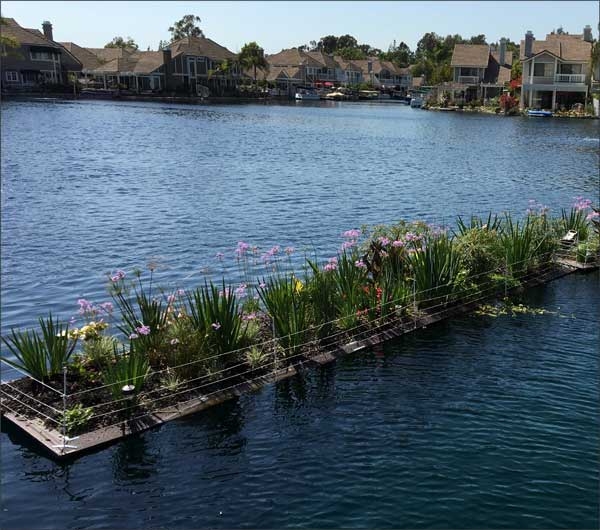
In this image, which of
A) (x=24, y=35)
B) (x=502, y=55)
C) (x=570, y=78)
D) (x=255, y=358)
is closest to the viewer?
(x=255, y=358)

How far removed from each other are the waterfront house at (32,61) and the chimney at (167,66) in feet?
51.5

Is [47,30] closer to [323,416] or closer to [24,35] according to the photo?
[24,35]

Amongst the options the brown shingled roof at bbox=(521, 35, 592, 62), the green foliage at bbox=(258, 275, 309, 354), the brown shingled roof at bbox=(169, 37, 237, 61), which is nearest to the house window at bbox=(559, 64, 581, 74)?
the brown shingled roof at bbox=(521, 35, 592, 62)

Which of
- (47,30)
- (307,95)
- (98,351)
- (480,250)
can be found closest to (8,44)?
(47,30)

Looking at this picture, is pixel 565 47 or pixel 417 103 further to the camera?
pixel 417 103

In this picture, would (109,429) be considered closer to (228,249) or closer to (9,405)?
(9,405)

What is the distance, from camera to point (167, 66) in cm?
13200

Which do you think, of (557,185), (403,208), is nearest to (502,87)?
(557,185)

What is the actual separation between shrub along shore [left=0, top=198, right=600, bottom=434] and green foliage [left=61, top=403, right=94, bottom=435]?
0.05 ft

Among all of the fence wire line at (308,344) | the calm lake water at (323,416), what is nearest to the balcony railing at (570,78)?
the calm lake water at (323,416)

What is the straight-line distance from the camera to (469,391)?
1192 cm

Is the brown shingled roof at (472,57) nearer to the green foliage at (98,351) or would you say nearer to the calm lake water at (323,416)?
the calm lake water at (323,416)

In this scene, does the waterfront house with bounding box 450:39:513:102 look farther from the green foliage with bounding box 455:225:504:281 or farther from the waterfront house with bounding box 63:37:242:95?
the green foliage with bounding box 455:225:504:281

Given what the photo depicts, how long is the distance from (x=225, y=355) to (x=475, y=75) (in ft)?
377
